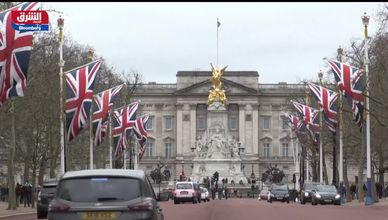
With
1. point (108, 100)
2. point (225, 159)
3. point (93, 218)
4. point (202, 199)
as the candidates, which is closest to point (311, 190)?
point (108, 100)

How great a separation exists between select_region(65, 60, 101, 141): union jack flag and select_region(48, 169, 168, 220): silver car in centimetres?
2968

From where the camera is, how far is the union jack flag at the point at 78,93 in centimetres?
4522

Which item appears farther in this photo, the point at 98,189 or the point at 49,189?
the point at 49,189

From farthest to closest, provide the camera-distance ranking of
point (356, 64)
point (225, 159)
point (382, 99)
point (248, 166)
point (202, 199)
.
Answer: point (248, 166)
point (225, 159)
point (202, 199)
point (356, 64)
point (382, 99)

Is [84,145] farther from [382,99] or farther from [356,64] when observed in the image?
[382,99]

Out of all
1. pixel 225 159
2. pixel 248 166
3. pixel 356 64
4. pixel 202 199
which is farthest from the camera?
pixel 248 166

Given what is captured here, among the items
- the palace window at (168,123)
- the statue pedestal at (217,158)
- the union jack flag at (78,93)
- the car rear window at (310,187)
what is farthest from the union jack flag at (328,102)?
the palace window at (168,123)

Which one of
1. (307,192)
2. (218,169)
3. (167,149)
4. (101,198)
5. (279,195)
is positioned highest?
(167,149)

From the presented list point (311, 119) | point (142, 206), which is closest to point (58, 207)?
point (142, 206)

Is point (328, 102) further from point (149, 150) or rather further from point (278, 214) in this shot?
point (149, 150)

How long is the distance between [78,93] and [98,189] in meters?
30.1

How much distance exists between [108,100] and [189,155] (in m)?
110

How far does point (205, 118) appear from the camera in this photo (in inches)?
6511

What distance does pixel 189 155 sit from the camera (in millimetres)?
163125
